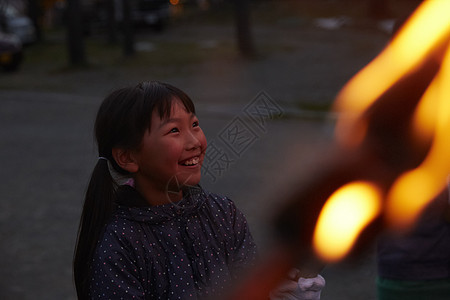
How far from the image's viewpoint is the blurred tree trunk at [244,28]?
15781mm

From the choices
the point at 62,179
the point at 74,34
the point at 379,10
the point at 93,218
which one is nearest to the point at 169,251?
the point at 93,218

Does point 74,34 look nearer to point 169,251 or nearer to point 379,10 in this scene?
point 379,10

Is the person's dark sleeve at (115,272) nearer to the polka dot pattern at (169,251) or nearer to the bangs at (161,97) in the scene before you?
the polka dot pattern at (169,251)

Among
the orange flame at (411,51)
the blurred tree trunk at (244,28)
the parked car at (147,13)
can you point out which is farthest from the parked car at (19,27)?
the orange flame at (411,51)

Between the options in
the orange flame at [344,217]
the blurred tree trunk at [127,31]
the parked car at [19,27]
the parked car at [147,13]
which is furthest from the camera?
the parked car at [147,13]

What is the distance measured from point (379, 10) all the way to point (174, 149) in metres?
23.6

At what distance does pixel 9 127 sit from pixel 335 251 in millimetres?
9503

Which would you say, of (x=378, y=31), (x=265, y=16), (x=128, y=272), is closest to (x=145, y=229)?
(x=128, y=272)

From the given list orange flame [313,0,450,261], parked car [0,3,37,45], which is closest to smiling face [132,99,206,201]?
orange flame [313,0,450,261]

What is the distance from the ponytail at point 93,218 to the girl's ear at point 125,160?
0.07 m

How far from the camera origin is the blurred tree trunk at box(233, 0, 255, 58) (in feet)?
51.8

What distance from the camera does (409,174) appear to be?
3.44ft

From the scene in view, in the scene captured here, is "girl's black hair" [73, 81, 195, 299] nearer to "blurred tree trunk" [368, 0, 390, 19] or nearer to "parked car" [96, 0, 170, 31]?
"blurred tree trunk" [368, 0, 390, 19]

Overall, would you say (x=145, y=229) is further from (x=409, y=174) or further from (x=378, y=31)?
(x=378, y=31)
